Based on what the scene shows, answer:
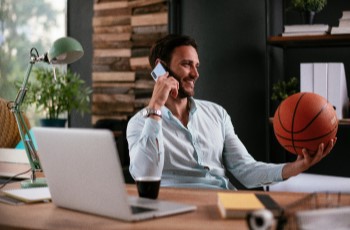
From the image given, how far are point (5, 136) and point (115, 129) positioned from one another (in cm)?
121

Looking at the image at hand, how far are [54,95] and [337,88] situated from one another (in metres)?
2.33

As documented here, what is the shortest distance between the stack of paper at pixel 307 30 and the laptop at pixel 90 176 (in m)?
2.15

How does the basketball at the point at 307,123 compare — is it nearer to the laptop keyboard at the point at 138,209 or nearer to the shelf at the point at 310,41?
the laptop keyboard at the point at 138,209

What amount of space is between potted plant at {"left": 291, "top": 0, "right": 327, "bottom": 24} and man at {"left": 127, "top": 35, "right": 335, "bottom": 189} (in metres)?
1.15

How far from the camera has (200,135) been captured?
8.79 ft

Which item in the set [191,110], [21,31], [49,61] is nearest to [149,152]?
[191,110]

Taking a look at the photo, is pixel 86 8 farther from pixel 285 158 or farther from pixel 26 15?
pixel 285 158

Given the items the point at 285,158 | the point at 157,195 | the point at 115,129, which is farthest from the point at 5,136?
the point at 157,195

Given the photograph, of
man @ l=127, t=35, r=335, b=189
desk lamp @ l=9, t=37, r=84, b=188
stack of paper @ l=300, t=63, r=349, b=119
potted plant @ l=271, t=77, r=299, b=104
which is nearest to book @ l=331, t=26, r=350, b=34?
stack of paper @ l=300, t=63, r=349, b=119

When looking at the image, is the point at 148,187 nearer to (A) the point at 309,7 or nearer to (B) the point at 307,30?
(B) the point at 307,30

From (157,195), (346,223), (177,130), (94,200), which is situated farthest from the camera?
(177,130)

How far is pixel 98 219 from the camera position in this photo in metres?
1.58

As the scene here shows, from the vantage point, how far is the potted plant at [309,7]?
3.69m

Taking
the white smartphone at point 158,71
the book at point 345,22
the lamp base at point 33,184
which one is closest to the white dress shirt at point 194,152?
the white smartphone at point 158,71
